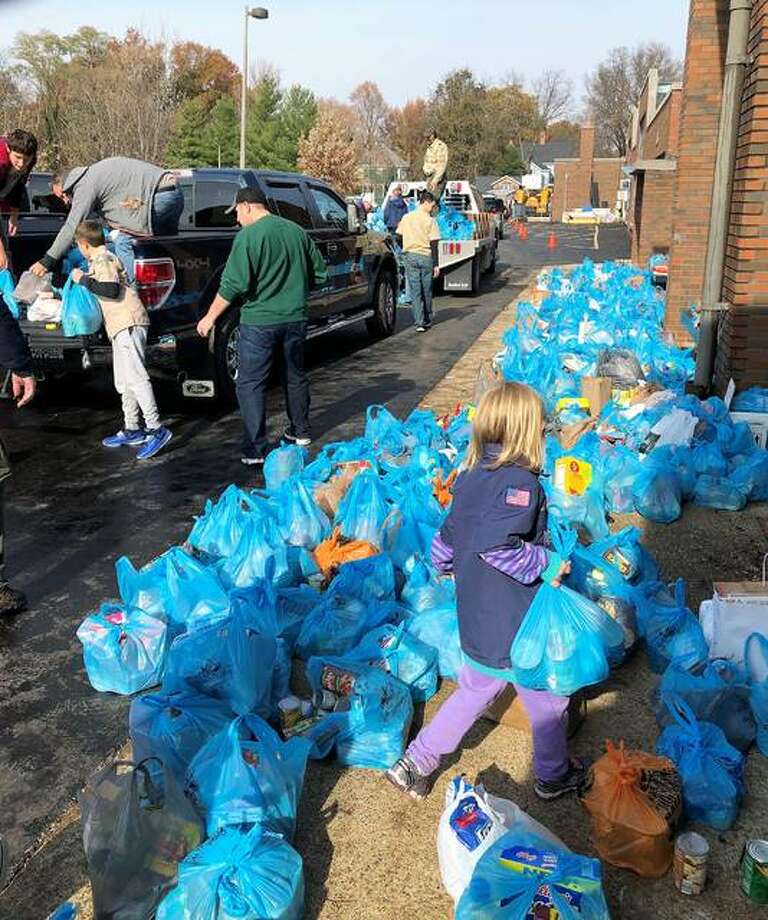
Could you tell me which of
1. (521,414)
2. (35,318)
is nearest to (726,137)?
(521,414)

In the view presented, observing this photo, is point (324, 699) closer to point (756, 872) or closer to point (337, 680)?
point (337, 680)

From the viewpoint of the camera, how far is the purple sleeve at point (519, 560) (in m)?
2.68

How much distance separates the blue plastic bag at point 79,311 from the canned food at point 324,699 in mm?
4289

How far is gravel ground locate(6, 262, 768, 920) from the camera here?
2.51 m

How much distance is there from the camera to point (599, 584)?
150 inches

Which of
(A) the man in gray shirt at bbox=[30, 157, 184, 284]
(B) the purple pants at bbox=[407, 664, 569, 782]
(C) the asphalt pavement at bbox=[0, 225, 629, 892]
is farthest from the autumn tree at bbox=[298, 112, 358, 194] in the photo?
(B) the purple pants at bbox=[407, 664, 569, 782]

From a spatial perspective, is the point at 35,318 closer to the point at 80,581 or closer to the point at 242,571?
the point at 80,581

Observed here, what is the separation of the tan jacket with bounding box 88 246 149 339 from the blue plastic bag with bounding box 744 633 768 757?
4963mm

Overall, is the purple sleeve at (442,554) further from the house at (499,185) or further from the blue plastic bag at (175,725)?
the house at (499,185)

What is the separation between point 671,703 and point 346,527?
1.90m

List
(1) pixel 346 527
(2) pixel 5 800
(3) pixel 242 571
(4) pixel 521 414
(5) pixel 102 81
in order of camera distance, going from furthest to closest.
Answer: (5) pixel 102 81 → (1) pixel 346 527 → (3) pixel 242 571 → (2) pixel 5 800 → (4) pixel 521 414

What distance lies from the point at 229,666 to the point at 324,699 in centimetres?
38

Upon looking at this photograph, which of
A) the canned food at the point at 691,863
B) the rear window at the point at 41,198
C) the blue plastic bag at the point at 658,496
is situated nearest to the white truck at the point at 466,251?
the rear window at the point at 41,198

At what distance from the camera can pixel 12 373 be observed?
4.42 metres
